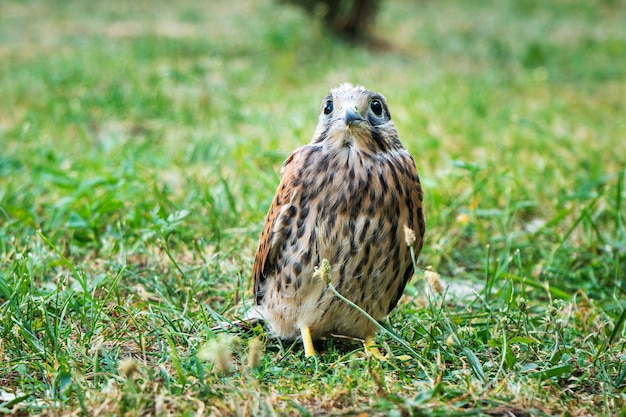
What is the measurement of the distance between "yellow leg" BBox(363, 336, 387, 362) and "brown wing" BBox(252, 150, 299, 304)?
0.46 m

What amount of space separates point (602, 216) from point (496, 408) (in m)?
2.47

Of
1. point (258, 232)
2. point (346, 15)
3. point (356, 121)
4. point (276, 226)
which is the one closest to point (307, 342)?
point (276, 226)

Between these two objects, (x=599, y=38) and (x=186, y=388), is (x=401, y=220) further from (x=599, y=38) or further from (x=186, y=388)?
(x=599, y=38)

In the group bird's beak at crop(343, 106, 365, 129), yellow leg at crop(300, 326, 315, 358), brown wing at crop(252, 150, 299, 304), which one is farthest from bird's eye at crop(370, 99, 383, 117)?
yellow leg at crop(300, 326, 315, 358)

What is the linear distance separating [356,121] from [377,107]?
19 centimetres

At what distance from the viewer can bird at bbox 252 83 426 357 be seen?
101 inches

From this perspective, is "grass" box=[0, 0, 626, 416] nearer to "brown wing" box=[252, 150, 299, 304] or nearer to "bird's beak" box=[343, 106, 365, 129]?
"brown wing" box=[252, 150, 299, 304]

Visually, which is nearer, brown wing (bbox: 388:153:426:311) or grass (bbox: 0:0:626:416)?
grass (bbox: 0:0:626:416)

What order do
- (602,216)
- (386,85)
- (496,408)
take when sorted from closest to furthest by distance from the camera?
(496,408)
(602,216)
(386,85)

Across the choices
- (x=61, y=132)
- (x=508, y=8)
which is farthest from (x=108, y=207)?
(x=508, y=8)

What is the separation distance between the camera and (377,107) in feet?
8.96

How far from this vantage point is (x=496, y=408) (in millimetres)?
2189

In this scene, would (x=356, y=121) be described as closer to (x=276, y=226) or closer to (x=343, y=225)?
(x=343, y=225)

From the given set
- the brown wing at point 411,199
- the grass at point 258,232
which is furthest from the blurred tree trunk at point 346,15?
the brown wing at point 411,199
